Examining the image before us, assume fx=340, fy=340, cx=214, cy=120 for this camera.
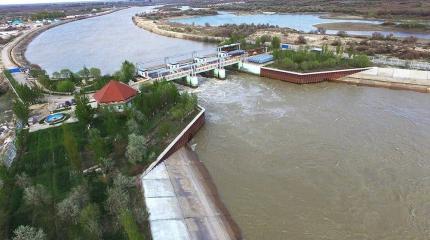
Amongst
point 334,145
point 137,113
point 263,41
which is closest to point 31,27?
point 263,41

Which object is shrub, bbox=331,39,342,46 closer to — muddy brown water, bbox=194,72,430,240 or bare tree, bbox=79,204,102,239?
muddy brown water, bbox=194,72,430,240

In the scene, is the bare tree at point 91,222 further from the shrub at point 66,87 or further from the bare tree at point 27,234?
the shrub at point 66,87

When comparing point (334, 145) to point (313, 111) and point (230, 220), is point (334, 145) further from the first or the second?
point (230, 220)

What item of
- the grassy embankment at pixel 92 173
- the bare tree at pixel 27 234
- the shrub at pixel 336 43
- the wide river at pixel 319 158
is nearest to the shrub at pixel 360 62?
the wide river at pixel 319 158

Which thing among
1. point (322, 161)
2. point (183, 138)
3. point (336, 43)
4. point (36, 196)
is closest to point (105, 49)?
point (336, 43)

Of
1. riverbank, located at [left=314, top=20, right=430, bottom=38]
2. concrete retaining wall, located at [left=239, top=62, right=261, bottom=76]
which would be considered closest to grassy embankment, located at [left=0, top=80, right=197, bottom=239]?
concrete retaining wall, located at [left=239, top=62, right=261, bottom=76]

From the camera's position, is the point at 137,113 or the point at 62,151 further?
the point at 137,113

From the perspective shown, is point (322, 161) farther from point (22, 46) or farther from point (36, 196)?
point (22, 46)
